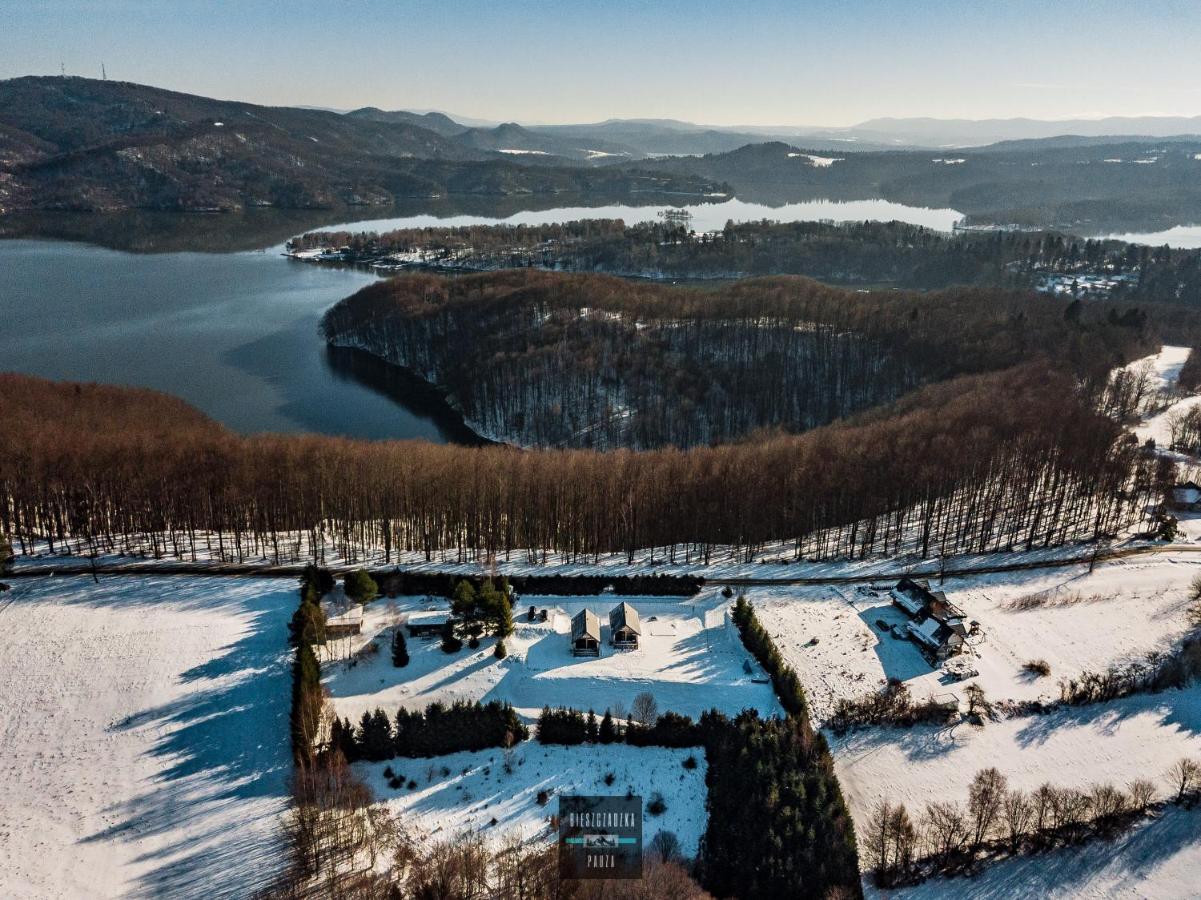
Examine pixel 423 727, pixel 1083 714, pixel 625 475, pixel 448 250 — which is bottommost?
pixel 1083 714

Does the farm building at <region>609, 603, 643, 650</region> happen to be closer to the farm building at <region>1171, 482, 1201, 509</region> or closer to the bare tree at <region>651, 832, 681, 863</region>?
the bare tree at <region>651, 832, 681, 863</region>

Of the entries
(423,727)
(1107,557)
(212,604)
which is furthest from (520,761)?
(1107,557)

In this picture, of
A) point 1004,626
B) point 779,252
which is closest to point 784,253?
point 779,252

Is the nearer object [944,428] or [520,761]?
[520,761]

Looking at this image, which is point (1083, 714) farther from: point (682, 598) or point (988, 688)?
point (682, 598)

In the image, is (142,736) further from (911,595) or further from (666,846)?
(911,595)
